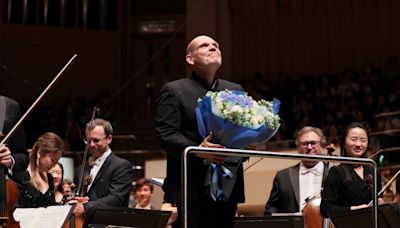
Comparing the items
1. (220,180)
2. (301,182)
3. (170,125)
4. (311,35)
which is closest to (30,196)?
(170,125)

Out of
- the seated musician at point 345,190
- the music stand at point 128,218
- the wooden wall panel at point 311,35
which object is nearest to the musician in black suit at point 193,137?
the music stand at point 128,218

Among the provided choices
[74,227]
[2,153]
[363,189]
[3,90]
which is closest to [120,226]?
[74,227]

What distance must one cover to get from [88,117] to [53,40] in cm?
250

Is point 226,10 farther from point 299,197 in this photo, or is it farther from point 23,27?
point 299,197

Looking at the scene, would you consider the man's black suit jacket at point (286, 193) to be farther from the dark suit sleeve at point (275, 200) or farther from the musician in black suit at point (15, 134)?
the musician in black suit at point (15, 134)

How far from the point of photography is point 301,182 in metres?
6.17

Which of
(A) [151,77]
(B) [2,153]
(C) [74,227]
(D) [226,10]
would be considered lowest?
(C) [74,227]

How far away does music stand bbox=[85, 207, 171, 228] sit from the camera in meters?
4.78

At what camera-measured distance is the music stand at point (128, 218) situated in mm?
4777

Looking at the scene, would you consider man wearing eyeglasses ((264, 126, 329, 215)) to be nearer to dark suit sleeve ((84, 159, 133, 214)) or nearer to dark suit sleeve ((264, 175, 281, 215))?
dark suit sleeve ((264, 175, 281, 215))

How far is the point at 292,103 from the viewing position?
15.0m

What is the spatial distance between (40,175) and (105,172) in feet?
1.57

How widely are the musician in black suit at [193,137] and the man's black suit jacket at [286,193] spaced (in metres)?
1.68

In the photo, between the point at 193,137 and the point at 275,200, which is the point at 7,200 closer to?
the point at 193,137
